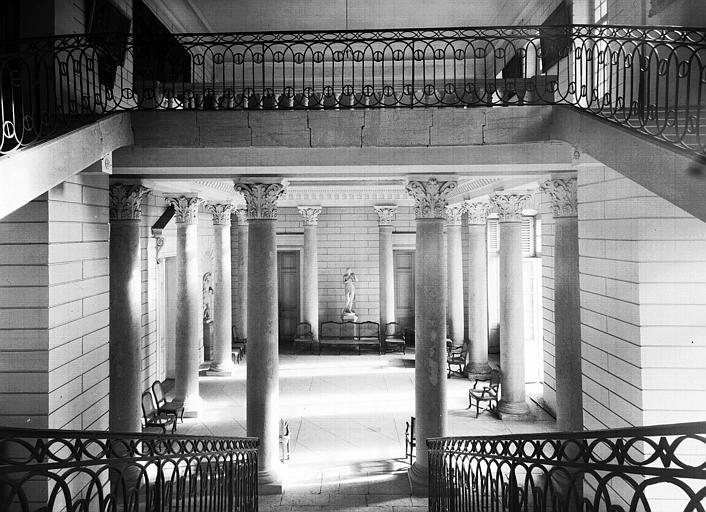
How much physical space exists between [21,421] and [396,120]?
5549 mm

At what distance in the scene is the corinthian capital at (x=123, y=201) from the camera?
9406mm

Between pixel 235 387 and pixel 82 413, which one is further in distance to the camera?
pixel 235 387

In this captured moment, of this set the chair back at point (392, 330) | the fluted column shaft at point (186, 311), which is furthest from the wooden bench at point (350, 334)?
the fluted column shaft at point (186, 311)

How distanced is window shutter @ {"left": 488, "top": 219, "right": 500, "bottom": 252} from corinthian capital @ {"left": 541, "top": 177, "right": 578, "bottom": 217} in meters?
8.15

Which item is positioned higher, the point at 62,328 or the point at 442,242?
the point at 442,242

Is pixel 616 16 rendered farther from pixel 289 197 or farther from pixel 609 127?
pixel 289 197

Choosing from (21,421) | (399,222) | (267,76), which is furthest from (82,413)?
(399,222)

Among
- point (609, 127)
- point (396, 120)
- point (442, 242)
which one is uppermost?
point (396, 120)

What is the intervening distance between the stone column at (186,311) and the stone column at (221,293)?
8.21ft

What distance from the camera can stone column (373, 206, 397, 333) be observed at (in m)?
18.5

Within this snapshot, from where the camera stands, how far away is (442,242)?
29.0 feet

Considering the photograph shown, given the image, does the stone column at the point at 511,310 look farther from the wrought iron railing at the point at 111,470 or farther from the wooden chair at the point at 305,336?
the wooden chair at the point at 305,336

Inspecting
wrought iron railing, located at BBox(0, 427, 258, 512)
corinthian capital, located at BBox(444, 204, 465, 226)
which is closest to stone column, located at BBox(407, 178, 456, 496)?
wrought iron railing, located at BBox(0, 427, 258, 512)

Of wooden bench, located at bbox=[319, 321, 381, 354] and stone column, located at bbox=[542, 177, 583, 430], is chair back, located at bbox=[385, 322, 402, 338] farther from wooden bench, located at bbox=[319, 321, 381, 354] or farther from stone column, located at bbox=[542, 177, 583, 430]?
stone column, located at bbox=[542, 177, 583, 430]
